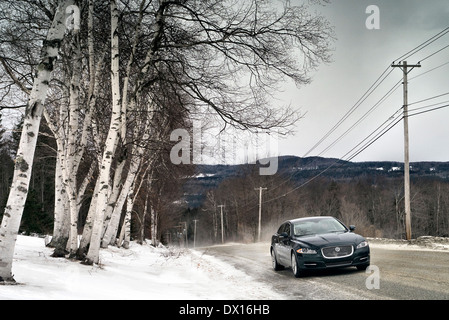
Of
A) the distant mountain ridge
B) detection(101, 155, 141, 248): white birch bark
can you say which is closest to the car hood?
the distant mountain ridge

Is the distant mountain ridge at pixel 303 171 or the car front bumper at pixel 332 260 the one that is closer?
the car front bumper at pixel 332 260

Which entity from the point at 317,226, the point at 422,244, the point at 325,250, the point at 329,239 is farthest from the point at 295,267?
the point at 422,244

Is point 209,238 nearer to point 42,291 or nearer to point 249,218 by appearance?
point 249,218

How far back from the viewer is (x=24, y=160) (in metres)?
6.58

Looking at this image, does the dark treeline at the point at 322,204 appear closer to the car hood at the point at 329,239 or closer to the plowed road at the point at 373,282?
the plowed road at the point at 373,282

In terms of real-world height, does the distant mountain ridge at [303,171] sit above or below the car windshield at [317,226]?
above

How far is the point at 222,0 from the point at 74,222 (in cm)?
728

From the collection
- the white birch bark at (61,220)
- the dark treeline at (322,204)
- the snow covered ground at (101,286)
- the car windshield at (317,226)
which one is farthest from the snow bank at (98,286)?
the dark treeline at (322,204)

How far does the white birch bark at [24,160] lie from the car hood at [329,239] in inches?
274

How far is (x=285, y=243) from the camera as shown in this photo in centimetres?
1194

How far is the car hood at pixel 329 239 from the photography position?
1025 centimetres
